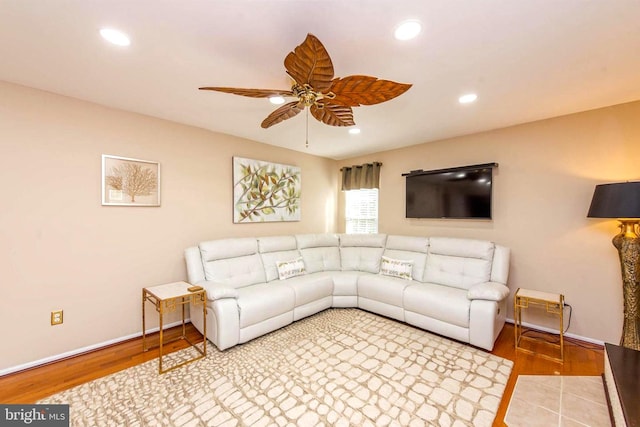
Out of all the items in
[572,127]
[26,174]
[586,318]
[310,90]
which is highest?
[572,127]

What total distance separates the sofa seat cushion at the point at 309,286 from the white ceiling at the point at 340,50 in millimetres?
2077

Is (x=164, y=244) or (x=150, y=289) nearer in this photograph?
(x=150, y=289)

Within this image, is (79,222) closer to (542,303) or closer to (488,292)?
(488,292)

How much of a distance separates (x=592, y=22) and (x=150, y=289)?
150 inches

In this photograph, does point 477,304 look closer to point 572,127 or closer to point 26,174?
point 572,127

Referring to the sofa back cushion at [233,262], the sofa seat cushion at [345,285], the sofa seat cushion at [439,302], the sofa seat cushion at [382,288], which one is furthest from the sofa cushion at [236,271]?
the sofa seat cushion at [439,302]

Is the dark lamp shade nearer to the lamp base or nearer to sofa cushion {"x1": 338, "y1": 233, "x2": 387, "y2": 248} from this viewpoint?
the lamp base

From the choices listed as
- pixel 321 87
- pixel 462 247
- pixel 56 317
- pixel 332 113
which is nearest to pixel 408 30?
pixel 321 87

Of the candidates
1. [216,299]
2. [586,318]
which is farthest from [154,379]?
[586,318]

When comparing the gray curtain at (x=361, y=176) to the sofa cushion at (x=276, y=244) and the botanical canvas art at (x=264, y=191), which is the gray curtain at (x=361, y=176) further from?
the sofa cushion at (x=276, y=244)

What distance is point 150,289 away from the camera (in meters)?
2.50

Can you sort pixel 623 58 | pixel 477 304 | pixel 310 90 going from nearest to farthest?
pixel 310 90, pixel 623 58, pixel 477 304

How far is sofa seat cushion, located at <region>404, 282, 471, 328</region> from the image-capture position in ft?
8.64

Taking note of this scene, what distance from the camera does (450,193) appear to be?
356 centimetres
